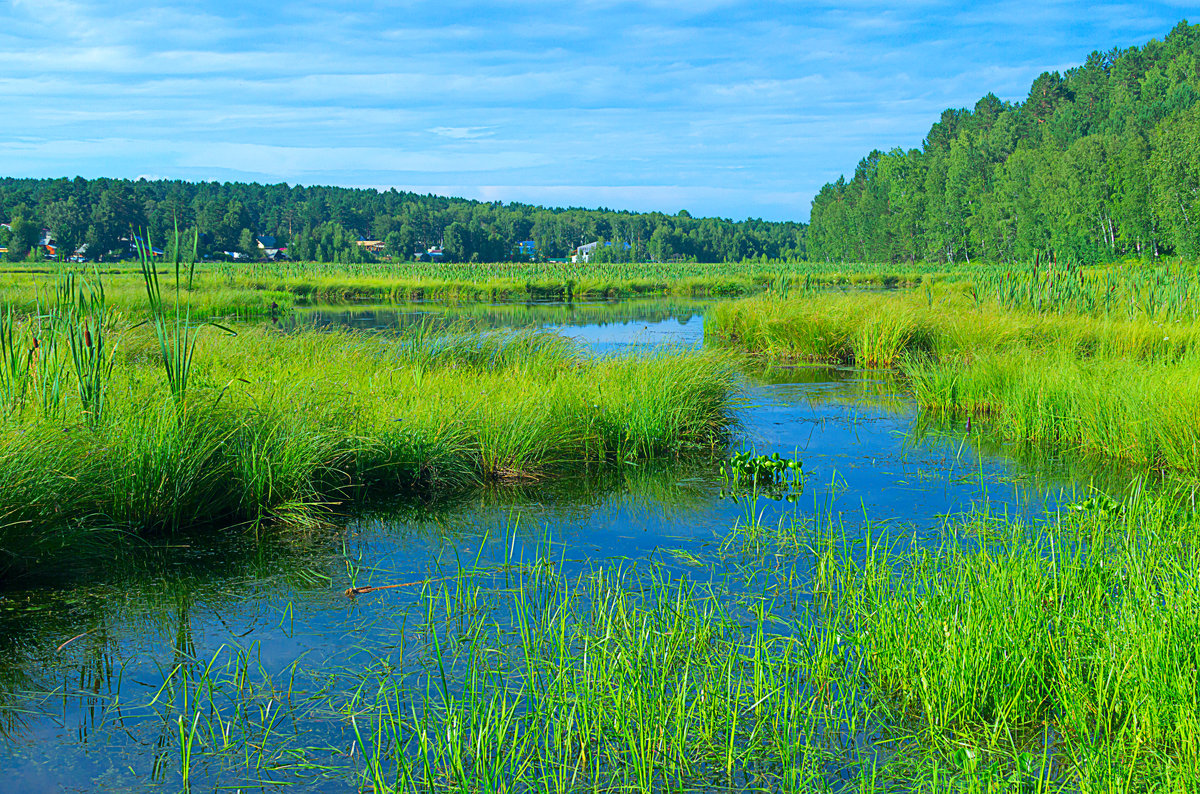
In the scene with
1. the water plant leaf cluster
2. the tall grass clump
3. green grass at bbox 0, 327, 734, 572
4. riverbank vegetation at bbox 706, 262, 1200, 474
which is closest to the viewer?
the tall grass clump

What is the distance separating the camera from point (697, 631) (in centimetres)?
333

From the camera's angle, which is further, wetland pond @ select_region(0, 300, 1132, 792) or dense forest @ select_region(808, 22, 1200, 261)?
dense forest @ select_region(808, 22, 1200, 261)

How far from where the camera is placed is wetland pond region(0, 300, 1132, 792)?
9.17 feet

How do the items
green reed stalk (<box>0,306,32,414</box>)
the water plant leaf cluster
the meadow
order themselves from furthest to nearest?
the water plant leaf cluster, green reed stalk (<box>0,306,32,414</box>), the meadow

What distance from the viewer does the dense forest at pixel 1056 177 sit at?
36750mm

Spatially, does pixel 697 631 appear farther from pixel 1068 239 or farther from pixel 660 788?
pixel 1068 239

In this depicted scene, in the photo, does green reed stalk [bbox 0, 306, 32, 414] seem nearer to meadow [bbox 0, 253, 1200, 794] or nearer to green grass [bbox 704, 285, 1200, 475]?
meadow [bbox 0, 253, 1200, 794]

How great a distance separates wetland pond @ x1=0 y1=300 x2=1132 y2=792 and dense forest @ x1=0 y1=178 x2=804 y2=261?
191 ft

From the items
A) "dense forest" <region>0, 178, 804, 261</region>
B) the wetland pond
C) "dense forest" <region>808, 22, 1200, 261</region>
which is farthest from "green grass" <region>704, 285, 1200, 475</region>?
"dense forest" <region>0, 178, 804, 261</region>

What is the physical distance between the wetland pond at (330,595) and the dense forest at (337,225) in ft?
191

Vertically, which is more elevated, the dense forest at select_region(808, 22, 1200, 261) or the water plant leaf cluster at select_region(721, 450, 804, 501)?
the dense forest at select_region(808, 22, 1200, 261)

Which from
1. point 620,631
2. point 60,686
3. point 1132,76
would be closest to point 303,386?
point 60,686

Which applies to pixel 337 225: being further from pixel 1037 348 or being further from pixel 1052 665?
pixel 1052 665

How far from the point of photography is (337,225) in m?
92.2
